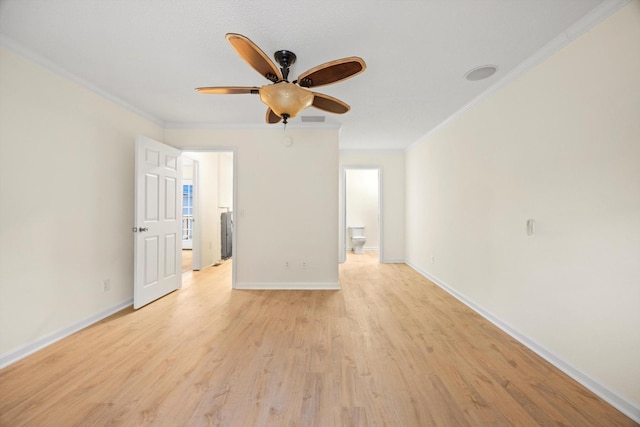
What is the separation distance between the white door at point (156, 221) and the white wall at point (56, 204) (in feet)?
0.82

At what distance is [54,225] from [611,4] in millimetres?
4414

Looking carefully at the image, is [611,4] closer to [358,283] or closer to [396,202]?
[358,283]

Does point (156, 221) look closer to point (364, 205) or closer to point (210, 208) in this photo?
point (210, 208)

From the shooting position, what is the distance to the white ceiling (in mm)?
1641

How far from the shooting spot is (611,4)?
1.58 m

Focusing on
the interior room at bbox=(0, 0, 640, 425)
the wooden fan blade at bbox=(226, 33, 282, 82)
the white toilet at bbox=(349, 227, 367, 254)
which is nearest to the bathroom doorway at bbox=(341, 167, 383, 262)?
the white toilet at bbox=(349, 227, 367, 254)

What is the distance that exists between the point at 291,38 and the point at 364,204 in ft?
19.1

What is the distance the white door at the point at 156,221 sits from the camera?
10.0 ft

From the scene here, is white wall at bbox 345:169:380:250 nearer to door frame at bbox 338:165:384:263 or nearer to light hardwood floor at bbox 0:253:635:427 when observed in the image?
door frame at bbox 338:165:384:263

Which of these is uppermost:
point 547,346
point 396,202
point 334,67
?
point 334,67

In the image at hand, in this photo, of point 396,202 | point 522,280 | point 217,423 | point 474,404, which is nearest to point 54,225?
point 217,423

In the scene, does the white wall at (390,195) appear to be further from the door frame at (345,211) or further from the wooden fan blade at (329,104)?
the wooden fan blade at (329,104)

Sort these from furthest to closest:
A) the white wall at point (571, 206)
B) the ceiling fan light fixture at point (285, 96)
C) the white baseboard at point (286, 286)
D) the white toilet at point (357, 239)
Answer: the white toilet at point (357, 239) < the white baseboard at point (286, 286) < the ceiling fan light fixture at point (285, 96) < the white wall at point (571, 206)

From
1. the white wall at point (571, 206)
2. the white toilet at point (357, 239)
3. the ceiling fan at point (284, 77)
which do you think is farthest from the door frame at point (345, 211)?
the ceiling fan at point (284, 77)
